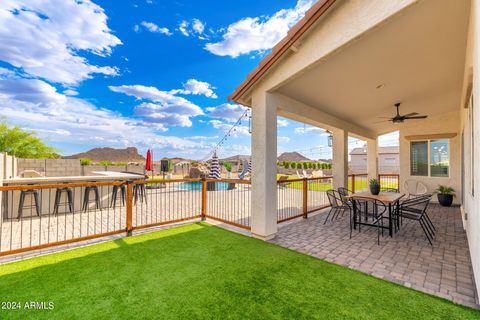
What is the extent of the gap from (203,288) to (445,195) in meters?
9.81

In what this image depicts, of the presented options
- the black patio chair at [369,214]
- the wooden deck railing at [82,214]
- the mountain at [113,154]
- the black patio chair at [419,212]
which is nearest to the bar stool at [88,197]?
the wooden deck railing at [82,214]

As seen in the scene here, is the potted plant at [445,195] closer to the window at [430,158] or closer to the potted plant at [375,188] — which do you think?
the window at [430,158]

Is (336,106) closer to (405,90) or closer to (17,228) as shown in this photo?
(405,90)

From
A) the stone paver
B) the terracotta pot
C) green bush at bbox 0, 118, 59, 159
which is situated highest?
green bush at bbox 0, 118, 59, 159

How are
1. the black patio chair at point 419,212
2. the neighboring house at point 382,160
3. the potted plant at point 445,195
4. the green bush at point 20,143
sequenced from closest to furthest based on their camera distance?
the black patio chair at point 419,212 → the potted plant at point 445,195 → the green bush at point 20,143 → the neighboring house at point 382,160

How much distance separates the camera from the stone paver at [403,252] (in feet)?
9.19

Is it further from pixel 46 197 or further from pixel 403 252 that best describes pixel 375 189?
pixel 46 197

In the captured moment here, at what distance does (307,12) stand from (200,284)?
426 cm

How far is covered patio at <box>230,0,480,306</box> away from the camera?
116 inches

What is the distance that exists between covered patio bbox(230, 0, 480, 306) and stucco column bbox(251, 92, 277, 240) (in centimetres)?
2

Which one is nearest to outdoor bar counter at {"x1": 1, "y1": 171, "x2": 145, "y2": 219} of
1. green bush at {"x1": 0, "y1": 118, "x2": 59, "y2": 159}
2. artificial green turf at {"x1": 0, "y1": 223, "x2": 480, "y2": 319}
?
artificial green turf at {"x1": 0, "y1": 223, "x2": 480, "y2": 319}

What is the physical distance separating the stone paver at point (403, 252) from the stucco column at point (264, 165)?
1.50 feet

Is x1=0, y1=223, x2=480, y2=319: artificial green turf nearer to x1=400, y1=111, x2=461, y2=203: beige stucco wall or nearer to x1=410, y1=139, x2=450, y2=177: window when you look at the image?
x1=400, y1=111, x2=461, y2=203: beige stucco wall

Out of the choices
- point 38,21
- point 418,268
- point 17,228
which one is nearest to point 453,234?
point 418,268
